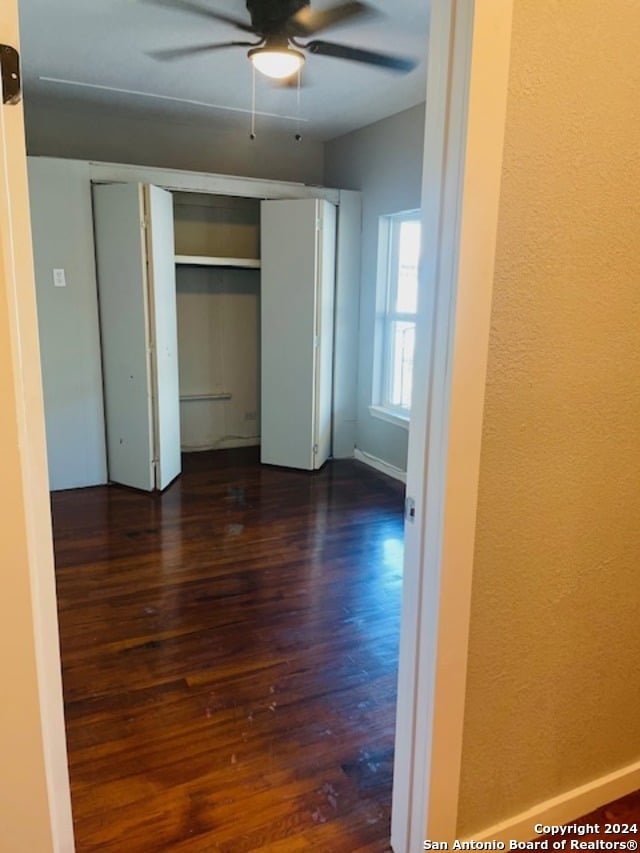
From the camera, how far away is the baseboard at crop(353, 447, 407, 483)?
14.7 ft

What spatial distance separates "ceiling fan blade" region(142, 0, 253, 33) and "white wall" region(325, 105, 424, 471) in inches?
61.2

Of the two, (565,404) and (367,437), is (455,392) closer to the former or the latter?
(565,404)

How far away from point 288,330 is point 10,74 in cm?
362

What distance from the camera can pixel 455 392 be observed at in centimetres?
118

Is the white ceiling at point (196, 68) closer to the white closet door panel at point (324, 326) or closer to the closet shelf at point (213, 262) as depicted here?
the white closet door panel at point (324, 326)

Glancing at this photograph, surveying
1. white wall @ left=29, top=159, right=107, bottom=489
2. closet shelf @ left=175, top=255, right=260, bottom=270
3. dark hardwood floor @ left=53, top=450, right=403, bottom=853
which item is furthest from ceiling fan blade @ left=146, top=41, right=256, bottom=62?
dark hardwood floor @ left=53, top=450, right=403, bottom=853

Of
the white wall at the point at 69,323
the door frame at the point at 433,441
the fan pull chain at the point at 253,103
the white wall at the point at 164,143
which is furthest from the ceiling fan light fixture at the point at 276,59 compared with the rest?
the door frame at the point at 433,441

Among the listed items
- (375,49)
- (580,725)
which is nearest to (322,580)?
(580,725)

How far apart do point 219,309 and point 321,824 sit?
4106mm

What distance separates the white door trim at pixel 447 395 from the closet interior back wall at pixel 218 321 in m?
3.68

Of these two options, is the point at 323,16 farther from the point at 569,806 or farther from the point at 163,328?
the point at 569,806

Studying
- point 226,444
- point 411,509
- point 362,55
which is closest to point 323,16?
point 362,55

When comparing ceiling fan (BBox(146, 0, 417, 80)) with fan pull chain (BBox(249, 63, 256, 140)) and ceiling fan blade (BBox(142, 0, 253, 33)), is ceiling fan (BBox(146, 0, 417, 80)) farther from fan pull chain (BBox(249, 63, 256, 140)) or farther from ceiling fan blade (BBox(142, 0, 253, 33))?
fan pull chain (BBox(249, 63, 256, 140))

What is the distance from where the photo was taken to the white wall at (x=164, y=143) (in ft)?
14.0
